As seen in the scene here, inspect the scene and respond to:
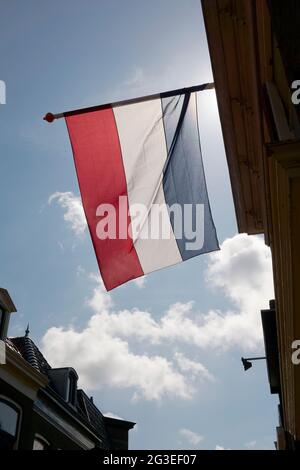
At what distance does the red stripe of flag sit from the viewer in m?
5.32

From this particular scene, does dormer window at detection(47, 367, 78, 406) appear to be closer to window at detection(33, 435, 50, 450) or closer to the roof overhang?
window at detection(33, 435, 50, 450)

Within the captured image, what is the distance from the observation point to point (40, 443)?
625 inches

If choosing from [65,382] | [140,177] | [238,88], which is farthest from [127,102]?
[65,382]

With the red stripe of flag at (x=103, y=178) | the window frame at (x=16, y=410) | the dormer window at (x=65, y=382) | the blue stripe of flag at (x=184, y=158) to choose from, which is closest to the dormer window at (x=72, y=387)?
the dormer window at (x=65, y=382)

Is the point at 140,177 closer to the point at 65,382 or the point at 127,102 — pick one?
the point at 127,102

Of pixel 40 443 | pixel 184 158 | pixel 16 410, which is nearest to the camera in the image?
pixel 184 158

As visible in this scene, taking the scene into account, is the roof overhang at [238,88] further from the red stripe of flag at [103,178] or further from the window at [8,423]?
the window at [8,423]

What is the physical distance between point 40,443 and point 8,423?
2.21 m

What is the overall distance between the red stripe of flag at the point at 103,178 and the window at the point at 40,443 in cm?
1231

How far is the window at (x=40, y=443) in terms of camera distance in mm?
15477

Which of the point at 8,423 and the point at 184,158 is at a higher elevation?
the point at 184,158

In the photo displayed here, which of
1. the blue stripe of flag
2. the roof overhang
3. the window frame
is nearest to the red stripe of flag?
the blue stripe of flag
